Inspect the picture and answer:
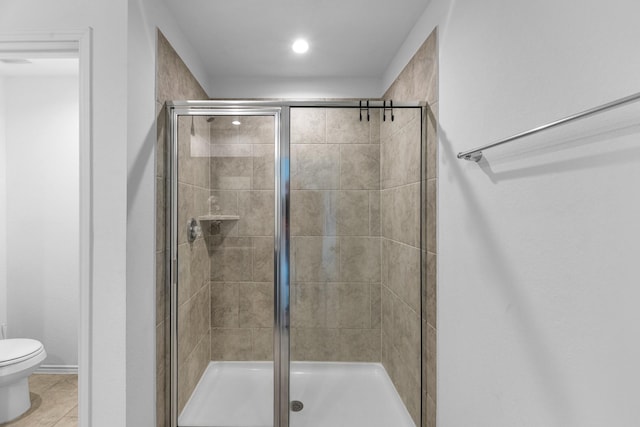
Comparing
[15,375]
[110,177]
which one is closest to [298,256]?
[110,177]

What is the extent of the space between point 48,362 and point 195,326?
67.2 inches

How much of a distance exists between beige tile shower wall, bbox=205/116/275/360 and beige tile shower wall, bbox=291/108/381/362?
0.46 feet

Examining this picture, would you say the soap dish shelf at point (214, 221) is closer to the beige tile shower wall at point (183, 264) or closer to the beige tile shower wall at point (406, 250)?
the beige tile shower wall at point (183, 264)

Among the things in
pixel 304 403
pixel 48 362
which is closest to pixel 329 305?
pixel 304 403

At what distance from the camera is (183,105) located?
1.79 m

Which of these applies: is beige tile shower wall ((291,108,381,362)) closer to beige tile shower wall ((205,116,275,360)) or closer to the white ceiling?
beige tile shower wall ((205,116,275,360))

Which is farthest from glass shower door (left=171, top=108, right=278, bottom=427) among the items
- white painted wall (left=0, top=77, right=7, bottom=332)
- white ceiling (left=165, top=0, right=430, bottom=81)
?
white painted wall (left=0, top=77, right=7, bottom=332)

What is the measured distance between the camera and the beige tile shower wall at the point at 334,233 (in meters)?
1.81

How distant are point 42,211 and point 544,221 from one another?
3341 mm

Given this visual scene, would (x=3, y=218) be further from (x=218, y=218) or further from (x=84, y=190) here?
(x=218, y=218)

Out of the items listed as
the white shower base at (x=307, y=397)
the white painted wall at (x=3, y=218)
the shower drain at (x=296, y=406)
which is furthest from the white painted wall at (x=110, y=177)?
the white painted wall at (x=3, y=218)

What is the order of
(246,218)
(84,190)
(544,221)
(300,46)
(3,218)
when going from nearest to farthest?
(544,221) → (84,190) → (246,218) → (300,46) → (3,218)

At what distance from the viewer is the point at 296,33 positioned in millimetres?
2098

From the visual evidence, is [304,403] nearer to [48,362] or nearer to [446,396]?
[446,396]
